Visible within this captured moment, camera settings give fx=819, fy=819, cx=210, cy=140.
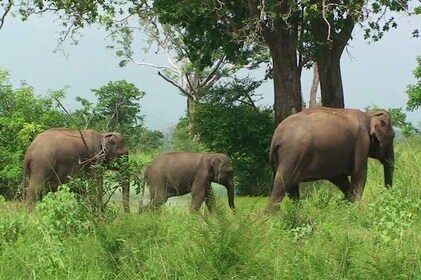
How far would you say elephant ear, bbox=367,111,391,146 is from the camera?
10359 millimetres

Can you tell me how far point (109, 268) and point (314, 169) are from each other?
14.8ft

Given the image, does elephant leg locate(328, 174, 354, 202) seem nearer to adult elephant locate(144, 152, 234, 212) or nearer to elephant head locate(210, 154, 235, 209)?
adult elephant locate(144, 152, 234, 212)

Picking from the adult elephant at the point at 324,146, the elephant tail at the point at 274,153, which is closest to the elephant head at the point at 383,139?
the adult elephant at the point at 324,146

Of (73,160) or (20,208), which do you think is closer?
(20,208)

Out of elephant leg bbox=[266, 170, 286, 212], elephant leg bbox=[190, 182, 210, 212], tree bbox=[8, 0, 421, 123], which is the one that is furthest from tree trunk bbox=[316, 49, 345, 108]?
elephant leg bbox=[266, 170, 286, 212]

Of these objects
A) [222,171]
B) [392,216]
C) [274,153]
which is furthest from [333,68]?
[392,216]

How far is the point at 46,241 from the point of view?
6.62 meters

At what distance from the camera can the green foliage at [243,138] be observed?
1692 centimetres

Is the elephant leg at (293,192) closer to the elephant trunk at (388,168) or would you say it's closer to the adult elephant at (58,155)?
the elephant trunk at (388,168)

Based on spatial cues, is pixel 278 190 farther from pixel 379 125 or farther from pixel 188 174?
pixel 188 174

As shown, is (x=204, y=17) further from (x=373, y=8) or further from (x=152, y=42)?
(x=152, y=42)

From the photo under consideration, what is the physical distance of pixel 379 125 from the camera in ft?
34.0

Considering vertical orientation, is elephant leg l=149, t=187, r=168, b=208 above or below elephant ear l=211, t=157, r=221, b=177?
below

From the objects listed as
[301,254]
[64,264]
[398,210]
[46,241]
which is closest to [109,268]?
[64,264]
